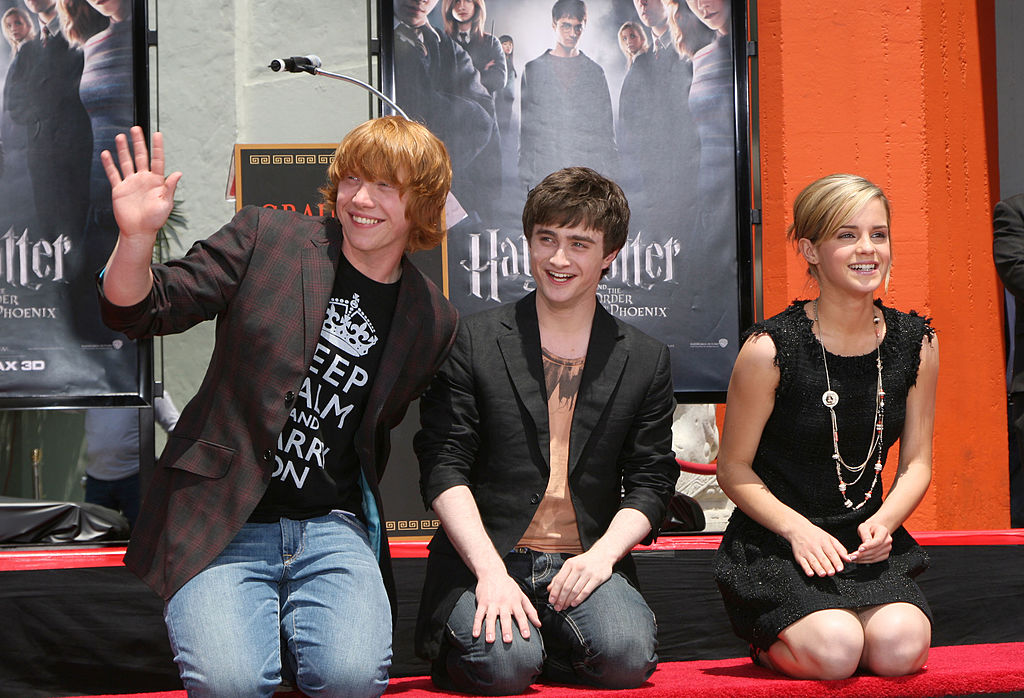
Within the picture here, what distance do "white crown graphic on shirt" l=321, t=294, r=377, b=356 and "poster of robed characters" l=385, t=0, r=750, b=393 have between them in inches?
73.4

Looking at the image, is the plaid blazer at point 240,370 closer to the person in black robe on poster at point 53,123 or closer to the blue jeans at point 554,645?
the blue jeans at point 554,645

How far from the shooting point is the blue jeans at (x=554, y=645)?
6.46 ft

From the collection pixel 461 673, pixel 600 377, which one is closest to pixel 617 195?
pixel 600 377

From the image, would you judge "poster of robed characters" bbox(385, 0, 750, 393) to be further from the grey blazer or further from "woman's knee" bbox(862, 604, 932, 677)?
"woman's knee" bbox(862, 604, 932, 677)

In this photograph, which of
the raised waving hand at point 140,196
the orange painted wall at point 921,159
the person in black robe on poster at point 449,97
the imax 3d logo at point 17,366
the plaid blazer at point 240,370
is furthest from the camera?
the orange painted wall at point 921,159

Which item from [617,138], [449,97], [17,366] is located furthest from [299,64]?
[17,366]

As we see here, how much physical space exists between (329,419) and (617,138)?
2.37 m

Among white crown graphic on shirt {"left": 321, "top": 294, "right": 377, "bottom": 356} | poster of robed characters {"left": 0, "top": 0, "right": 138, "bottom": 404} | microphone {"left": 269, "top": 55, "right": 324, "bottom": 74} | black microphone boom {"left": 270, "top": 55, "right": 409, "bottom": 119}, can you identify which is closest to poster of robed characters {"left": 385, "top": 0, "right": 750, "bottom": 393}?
black microphone boom {"left": 270, "top": 55, "right": 409, "bottom": 119}

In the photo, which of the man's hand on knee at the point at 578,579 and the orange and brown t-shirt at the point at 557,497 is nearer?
the man's hand on knee at the point at 578,579

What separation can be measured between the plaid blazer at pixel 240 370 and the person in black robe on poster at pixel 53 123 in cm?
209

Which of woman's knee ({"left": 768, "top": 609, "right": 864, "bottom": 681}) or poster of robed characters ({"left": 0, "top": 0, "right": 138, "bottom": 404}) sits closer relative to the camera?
woman's knee ({"left": 768, "top": 609, "right": 864, "bottom": 681})

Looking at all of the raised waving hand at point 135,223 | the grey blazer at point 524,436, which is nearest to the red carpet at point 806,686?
the grey blazer at point 524,436

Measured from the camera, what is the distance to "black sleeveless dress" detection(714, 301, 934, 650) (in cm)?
221

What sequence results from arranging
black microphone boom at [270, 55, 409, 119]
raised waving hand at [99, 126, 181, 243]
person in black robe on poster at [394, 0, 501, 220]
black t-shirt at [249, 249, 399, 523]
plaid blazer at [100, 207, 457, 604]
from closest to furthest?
raised waving hand at [99, 126, 181, 243]
plaid blazer at [100, 207, 457, 604]
black t-shirt at [249, 249, 399, 523]
black microphone boom at [270, 55, 409, 119]
person in black robe on poster at [394, 0, 501, 220]
